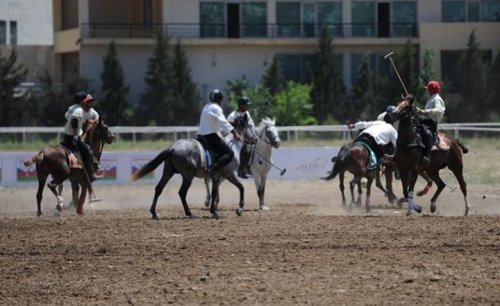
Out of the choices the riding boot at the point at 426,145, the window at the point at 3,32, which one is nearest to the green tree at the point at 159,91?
the window at the point at 3,32

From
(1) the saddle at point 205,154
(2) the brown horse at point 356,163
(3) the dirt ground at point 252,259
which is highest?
(1) the saddle at point 205,154

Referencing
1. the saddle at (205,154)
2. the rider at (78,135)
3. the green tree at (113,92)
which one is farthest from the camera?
the green tree at (113,92)

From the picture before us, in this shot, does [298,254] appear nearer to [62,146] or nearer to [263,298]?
[263,298]

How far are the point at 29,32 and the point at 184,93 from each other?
16700 mm

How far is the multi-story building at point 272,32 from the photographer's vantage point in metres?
56.5

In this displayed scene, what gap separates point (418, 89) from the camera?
53094 mm

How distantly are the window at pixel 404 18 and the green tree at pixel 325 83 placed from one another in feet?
12.7

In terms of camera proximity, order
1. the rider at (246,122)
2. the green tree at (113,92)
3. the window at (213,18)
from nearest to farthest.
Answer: the rider at (246,122)
the green tree at (113,92)
the window at (213,18)

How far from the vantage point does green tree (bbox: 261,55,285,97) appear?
55562mm

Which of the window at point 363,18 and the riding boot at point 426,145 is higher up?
the window at point 363,18

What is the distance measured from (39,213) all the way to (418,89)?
32010mm

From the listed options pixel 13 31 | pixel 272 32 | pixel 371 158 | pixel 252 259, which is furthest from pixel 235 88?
pixel 252 259

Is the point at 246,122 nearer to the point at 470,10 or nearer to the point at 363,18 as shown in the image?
the point at 363,18

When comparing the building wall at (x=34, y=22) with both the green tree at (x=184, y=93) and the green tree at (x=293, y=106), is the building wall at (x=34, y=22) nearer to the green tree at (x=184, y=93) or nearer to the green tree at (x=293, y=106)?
the green tree at (x=184, y=93)
